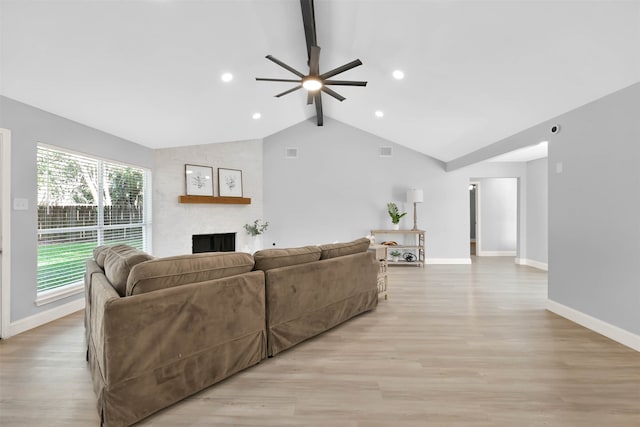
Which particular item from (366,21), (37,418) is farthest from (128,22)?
→ (37,418)

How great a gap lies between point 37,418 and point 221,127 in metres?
4.94

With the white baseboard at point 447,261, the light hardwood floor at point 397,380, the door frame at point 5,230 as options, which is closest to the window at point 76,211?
the door frame at point 5,230

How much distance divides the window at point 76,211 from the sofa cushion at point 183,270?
2.46 meters

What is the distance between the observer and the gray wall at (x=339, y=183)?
7.22 meters

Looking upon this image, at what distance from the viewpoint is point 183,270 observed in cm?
204

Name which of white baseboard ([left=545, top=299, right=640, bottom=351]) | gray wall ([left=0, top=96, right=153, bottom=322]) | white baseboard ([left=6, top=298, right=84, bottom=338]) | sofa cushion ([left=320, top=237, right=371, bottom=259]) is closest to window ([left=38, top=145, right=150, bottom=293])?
gray wall ([left=0, top=96, right=153, bottom=322])

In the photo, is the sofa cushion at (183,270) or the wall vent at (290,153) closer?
the sofa cushion at (183,270)

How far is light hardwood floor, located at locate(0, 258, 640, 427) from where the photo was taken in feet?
5.83

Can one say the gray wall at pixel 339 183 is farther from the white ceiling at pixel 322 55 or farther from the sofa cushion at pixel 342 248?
the sofa cushion at pixel 342 248

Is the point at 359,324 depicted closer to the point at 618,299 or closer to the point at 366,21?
the point at 618,299

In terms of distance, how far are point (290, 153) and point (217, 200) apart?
79.1 inches

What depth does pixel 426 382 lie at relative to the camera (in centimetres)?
213

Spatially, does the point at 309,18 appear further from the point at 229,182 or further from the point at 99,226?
the point at 229,182

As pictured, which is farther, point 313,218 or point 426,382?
point 313,218
